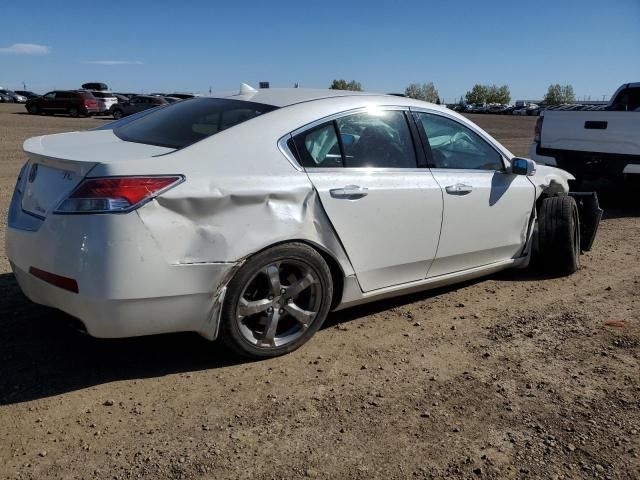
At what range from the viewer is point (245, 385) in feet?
10.9

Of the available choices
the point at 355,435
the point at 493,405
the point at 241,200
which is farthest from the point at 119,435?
the point at 493,405

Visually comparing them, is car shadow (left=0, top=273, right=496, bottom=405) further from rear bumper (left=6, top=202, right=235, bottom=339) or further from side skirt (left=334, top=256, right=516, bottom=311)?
side skirt (left=334, top=256, right=516, bottom=311)

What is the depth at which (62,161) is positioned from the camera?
3.12 metres

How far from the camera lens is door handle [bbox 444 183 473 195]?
13.9 feet

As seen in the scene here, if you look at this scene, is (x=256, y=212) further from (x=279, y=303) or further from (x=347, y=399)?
(x=347, y=399)

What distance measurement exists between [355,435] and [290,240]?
1140mm

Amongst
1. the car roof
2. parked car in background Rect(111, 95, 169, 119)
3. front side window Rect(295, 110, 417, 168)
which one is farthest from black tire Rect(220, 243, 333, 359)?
parked car in background Rect(111, 95, 169, 119)

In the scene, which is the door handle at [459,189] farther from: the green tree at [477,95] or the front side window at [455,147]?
the green tree at [477,95]

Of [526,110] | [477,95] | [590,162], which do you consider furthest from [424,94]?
[477,95]

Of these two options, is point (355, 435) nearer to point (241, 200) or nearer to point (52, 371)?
point (241, 200)

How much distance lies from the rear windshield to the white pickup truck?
6086 millimetres

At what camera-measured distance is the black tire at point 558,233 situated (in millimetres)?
5156

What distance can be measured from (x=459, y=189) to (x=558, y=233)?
1414 millimetres

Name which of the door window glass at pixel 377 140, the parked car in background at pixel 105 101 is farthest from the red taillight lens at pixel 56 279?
the parked car in background at pixel 105 101
